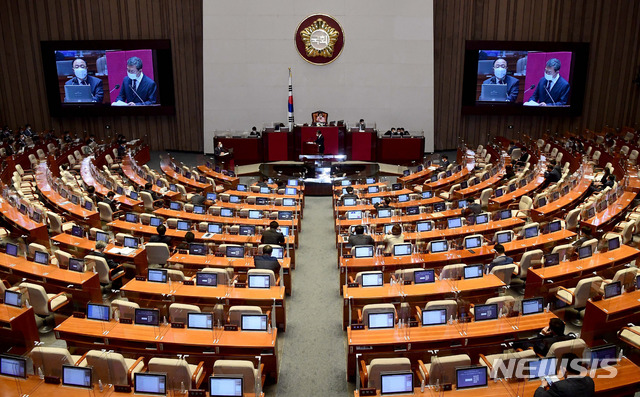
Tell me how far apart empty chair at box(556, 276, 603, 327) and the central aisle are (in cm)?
410

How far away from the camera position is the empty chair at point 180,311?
8070 mm

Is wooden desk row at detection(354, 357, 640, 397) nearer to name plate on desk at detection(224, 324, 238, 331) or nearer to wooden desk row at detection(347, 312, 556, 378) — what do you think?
wooden desk row at detection(347, 312, 556, 378)

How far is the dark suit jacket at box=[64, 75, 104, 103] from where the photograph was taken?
2491cm

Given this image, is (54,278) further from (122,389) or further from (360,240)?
(360,240)

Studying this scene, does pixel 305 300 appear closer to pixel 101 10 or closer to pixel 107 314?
pixel 107 314

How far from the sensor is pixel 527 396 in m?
6.42

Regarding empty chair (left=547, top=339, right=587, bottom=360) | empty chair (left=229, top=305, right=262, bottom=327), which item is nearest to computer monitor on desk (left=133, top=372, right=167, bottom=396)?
empty chair (left=229, top=305, right=262, bottom=327)

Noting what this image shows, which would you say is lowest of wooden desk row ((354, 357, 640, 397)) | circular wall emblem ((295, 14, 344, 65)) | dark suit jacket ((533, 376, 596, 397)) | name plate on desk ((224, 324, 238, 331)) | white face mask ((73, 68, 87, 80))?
wooden desk row ((354, 357, 640, 397))

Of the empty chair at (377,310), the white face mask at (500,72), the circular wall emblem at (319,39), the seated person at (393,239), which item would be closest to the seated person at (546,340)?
the empty chair at (377,310)

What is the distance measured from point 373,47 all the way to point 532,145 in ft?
27.5

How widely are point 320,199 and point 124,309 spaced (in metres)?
10.8

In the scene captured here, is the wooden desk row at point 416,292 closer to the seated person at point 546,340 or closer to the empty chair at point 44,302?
the seated person at point 546,340

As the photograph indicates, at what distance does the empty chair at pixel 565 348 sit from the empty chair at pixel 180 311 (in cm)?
510

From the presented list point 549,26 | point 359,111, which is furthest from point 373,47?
point 549,26
